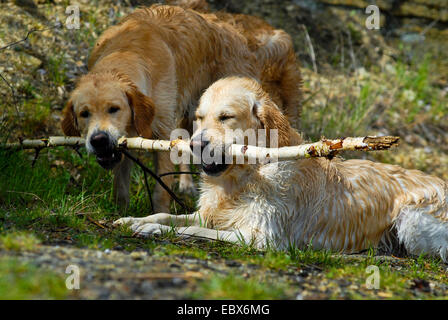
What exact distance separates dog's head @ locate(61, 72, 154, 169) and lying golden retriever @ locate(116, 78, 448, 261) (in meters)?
0.65

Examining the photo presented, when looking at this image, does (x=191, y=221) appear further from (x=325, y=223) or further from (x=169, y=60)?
(x=169, y=60)

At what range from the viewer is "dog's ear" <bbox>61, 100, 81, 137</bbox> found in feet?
16.2

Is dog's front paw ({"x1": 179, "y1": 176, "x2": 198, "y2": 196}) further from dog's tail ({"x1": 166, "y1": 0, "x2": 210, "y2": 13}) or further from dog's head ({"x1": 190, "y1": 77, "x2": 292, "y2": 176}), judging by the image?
dog's tail ({"x1": 166, "y1": 0, "x2": 210, "y2": 13})

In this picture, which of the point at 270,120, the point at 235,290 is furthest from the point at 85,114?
the point at 235,290

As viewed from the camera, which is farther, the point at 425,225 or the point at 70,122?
the point at 70,122

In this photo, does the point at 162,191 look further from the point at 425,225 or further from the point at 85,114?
the point at 425,225

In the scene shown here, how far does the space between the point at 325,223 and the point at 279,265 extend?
1.42 metres

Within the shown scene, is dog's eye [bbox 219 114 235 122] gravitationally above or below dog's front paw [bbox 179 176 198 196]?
above

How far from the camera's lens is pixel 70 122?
16.3 feet

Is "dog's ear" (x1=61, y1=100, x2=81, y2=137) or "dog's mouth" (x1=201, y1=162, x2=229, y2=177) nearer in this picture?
"dog's mouth" (x1=201, y1=162, x2=229, y2=177)

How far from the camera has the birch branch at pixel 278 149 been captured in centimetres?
328

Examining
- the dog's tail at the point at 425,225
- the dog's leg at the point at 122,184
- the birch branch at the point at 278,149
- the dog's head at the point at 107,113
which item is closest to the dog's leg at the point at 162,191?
the dog's leg at the point at 122,184

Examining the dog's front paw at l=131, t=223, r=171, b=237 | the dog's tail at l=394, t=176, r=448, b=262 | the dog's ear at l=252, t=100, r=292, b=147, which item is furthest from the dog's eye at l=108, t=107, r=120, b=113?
the dog's tail at l=394, t=176, r=448, b=262

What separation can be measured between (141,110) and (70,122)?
2.24 feet
